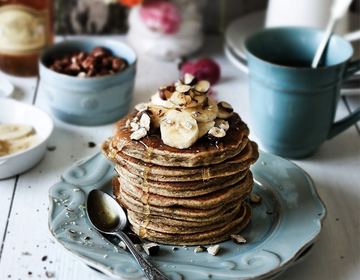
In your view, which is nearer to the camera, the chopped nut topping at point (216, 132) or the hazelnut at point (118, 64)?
the chopped nut topping at point (216, 132)

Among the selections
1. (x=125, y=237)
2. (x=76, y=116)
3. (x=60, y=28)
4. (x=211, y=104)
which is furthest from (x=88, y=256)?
(x=60, y=28)

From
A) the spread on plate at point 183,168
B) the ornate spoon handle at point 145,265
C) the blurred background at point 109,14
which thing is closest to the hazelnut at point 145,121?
the spread on plate at point 183,168

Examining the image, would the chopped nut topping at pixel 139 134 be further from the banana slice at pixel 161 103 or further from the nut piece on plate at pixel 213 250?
the nut piece on plate at pixel 213 250

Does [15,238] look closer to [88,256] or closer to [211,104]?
[88,256]

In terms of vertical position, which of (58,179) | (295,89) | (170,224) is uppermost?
(295,89)

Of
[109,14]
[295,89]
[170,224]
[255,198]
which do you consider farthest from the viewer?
[109,14]

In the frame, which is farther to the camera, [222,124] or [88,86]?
[88,86]

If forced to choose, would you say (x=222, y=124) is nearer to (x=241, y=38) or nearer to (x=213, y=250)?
(x=213, y=250)

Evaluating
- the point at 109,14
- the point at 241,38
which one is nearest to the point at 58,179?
the point at 241,38
